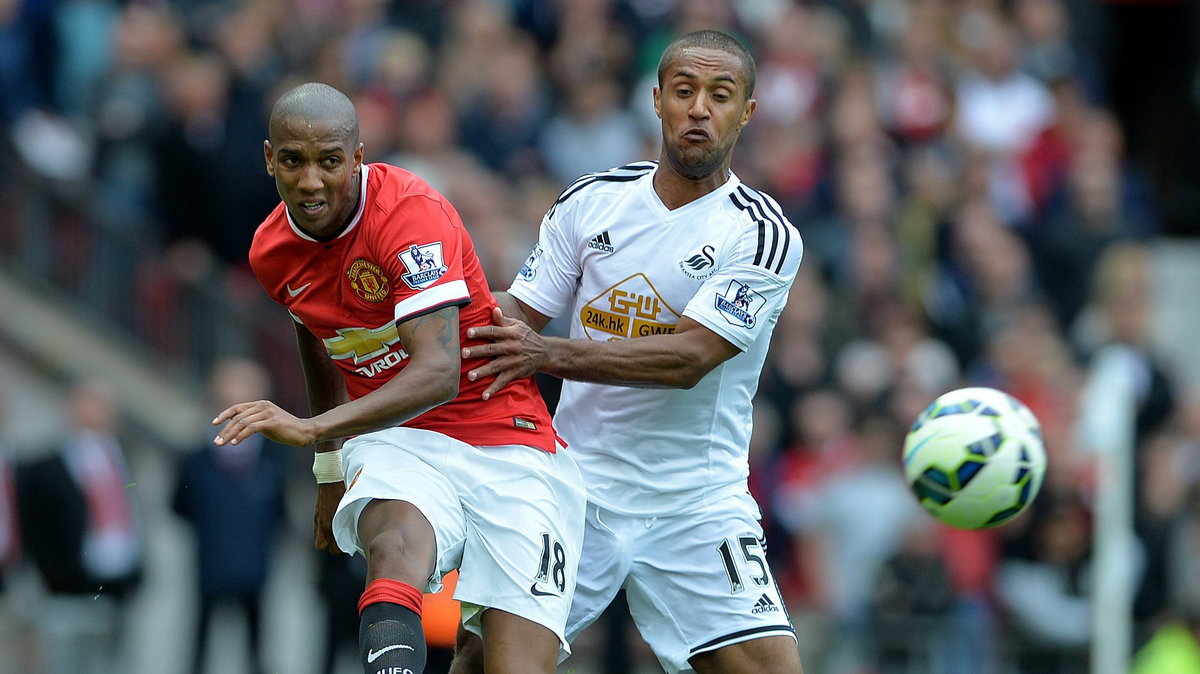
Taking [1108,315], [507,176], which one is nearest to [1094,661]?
[1108,315]

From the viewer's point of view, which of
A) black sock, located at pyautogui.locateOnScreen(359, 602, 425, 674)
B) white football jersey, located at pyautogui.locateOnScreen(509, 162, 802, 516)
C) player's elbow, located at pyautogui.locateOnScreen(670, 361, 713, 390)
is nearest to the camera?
black sock, located at pyautogui.locateOnScreen(359, 602, 425, 674)

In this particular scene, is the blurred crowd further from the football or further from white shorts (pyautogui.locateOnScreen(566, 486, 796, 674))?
white shorts (pyautogui.locateOnScreen(566, 486, 796, 674))

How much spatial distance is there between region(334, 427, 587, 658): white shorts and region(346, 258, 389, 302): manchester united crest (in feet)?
1.78

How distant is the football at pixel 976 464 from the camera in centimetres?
813

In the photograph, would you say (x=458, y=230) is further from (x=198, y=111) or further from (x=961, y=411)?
(x=198, y=111)

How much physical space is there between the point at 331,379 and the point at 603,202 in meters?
1.34

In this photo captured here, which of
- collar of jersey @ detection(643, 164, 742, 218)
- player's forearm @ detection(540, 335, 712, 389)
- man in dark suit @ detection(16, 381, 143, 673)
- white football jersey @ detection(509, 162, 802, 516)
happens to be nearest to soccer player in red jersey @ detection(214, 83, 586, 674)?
player's forearm @ detection(540, 335, 712, 389)

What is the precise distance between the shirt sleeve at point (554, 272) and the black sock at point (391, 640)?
1.87 meters

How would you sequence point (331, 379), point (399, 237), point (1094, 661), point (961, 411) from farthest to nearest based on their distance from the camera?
1. point (1094, 661)
2. point (961, 411)
3. point (331, 379)
4. point (399, 237)

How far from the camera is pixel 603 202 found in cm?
760

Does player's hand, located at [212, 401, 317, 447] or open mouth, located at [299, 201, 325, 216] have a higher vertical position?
open mouth, located at [299, 201, 325, 216]

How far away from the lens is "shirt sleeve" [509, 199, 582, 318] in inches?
301

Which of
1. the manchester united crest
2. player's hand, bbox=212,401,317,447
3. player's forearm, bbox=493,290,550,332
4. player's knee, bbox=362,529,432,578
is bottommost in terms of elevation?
player's knee, bbox=362,529,432,578

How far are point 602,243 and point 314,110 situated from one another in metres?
1.54
